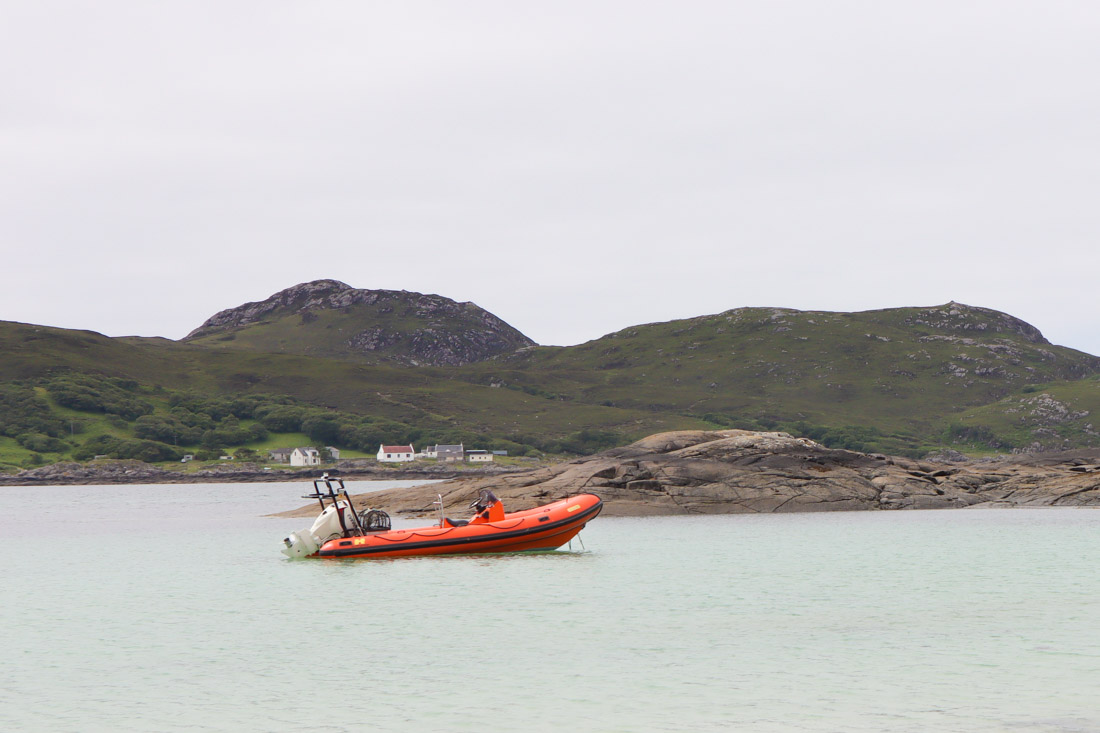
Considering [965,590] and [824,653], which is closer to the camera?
[824,653]

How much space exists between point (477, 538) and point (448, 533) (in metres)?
0.94

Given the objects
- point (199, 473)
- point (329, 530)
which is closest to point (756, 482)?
point (329, 530)

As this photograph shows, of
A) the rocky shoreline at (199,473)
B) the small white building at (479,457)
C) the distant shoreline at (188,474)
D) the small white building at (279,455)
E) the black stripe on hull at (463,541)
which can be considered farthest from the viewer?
the small white building at (479,457)

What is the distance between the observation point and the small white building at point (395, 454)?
158 metres

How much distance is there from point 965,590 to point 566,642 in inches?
448

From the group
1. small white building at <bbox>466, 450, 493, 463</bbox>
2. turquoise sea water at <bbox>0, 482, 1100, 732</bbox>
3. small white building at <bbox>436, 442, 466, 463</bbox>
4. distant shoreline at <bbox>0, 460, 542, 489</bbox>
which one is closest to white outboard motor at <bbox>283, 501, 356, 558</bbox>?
turquoise sea water at <bbox>0, 482, 1100, 732</bbox>

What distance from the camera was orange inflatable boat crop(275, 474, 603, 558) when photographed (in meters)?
31.8

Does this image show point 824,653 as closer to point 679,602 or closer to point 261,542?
→ point 679,602

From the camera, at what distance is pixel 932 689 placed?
14258 mm

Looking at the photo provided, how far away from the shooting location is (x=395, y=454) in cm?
15988

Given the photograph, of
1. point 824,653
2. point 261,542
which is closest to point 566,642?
point 824,653

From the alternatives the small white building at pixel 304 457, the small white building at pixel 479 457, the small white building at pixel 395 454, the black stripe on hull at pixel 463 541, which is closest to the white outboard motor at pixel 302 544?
the black stripe on hull at pixel 463 541

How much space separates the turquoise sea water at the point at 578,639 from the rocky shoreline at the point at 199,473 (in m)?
94.8

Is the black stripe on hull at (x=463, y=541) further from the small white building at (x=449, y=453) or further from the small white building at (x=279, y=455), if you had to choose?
the small white building at (x=449, y=453)
